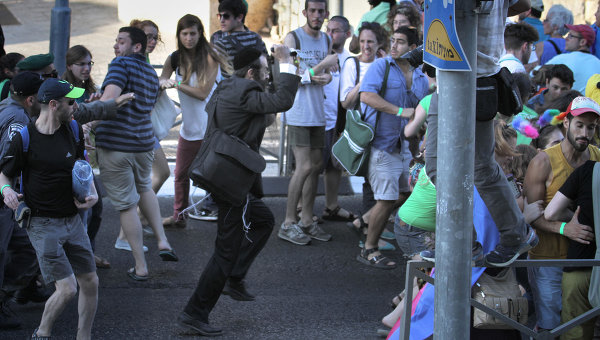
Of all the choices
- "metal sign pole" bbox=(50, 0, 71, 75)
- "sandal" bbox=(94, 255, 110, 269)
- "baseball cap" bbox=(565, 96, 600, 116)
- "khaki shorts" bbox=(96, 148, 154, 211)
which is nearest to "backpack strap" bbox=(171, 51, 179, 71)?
"metal sign pole" bbox=(50, 0, 71, 75)

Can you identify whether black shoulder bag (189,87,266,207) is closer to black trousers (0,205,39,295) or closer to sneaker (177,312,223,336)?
sneaker (177,312,223,336)

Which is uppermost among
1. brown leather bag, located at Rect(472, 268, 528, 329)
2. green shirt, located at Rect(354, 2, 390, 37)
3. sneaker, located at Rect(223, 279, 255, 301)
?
green shirt, located at Rect(354, 2, 390, 37)

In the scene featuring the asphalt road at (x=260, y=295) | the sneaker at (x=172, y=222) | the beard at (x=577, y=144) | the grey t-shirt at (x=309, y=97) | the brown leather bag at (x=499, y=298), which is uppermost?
the grey t-shirt at (x=309, y=97)

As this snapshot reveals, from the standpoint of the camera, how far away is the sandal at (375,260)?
24.0 ft

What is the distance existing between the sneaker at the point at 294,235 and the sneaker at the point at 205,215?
0.89 meters

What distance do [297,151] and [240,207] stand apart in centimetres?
→ 231

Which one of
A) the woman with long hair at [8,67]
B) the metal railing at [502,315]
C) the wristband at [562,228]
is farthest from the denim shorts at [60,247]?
the wristband at [562,228]

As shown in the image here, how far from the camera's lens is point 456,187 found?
3.13m

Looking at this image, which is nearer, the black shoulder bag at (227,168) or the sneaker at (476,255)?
the sneaker at (476,255)

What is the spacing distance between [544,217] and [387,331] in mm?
1365

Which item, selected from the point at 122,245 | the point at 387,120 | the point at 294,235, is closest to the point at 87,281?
the point at 122,245

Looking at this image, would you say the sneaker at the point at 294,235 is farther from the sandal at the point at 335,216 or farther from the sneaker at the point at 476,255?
the sneaker at the point at 476,255

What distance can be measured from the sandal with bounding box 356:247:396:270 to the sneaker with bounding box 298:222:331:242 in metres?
0.61

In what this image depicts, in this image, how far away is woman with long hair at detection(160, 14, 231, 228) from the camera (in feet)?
26.0
